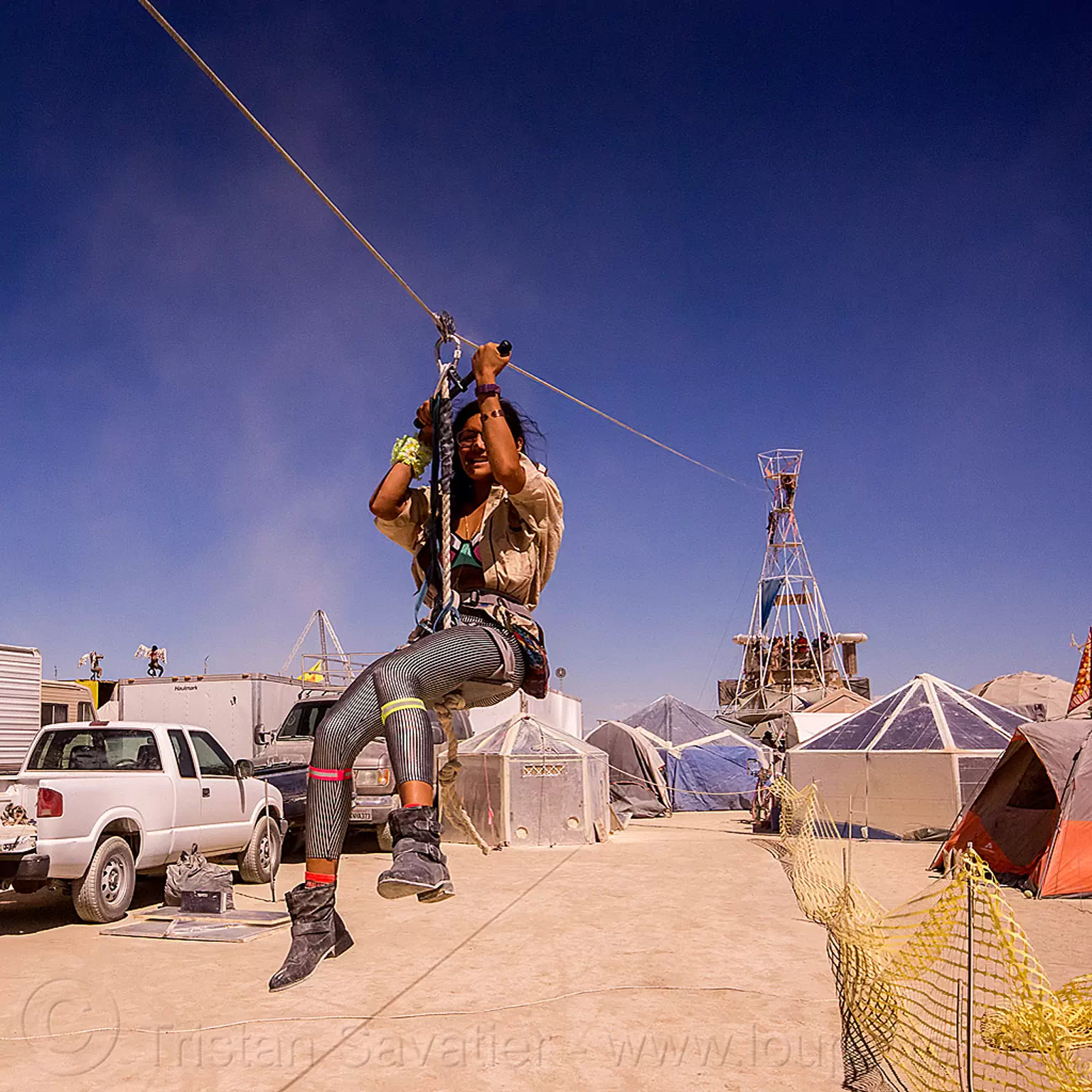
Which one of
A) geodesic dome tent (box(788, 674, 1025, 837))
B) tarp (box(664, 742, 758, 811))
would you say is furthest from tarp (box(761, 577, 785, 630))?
geodesic dome tent (box(788, 674, 1025, 837))

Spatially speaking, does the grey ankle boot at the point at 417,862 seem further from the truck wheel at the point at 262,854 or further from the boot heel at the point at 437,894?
the truck wheel at the point at 262,854

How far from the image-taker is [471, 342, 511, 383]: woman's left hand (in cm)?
380

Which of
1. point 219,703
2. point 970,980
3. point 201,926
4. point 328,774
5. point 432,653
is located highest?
point 219,703

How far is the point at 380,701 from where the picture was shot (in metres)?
3.44

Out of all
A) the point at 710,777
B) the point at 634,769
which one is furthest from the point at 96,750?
the point at 710,777

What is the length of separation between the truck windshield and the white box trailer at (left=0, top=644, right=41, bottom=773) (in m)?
6.64

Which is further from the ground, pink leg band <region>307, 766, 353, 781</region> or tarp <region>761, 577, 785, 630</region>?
tarp <region>761, 577, 785, 630</region>

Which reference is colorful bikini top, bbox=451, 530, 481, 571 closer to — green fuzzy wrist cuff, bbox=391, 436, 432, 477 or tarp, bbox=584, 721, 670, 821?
green fuzzy wrist cuff, bbox=391, 436, 432, 477

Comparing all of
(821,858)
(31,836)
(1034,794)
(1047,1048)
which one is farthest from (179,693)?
(1047,1048)

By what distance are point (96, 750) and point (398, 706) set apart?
332 inches

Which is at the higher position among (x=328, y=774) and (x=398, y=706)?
(x=398, y=706)

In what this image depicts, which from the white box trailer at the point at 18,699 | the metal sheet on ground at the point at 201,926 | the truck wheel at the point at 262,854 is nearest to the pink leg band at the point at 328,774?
the metal sheet on ground at the point at 201,926

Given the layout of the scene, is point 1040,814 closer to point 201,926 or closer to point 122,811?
point 201,926

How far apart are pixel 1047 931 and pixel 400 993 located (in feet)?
21.0
